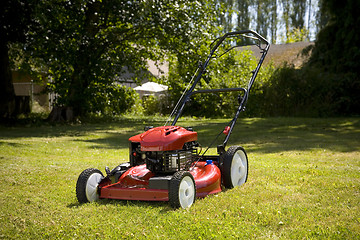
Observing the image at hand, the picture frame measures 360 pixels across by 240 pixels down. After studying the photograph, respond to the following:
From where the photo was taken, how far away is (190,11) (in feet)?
Answer: 57.1

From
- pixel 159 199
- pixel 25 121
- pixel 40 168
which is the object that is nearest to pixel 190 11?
pixel 25 121

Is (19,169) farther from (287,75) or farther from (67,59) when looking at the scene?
(287,75)

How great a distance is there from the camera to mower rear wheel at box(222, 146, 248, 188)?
18.0 ft

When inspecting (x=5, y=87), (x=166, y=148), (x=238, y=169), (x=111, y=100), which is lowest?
(x=238, y=169)

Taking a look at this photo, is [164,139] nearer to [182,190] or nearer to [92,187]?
[182,190]

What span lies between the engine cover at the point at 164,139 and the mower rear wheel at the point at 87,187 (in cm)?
68

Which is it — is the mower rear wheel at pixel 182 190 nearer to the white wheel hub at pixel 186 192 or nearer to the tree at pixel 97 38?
the white wheel hub at pixel 186 192

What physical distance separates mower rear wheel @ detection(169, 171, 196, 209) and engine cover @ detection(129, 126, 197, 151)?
1.36 feet

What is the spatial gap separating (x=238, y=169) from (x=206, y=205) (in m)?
1.18

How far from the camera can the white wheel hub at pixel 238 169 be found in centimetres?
563

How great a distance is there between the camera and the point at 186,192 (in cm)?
470

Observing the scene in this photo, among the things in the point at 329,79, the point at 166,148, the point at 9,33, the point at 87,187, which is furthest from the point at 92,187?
the point at 329,79

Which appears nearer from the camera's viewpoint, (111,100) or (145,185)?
(145,185)

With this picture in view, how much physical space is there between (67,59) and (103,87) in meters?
3.03
